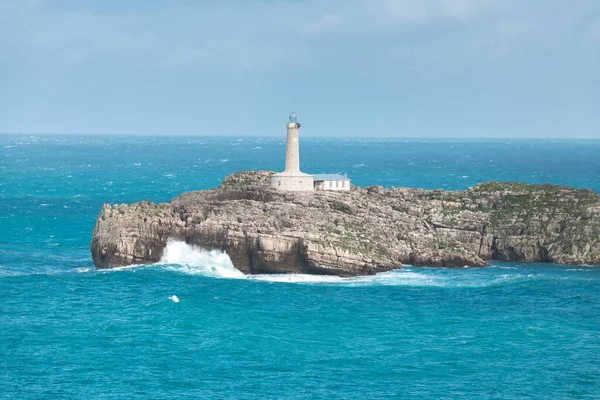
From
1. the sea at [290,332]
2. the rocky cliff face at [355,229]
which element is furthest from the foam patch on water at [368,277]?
the rocky cliff face at [355,229]

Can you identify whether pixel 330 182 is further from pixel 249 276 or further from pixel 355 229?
pixel 249 276

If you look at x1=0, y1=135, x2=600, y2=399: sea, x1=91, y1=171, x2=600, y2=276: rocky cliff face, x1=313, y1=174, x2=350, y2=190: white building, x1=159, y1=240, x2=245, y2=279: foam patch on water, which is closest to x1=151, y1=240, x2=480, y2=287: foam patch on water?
→ x1=159, y1=240, x2=245, y2=279: foam patch on water

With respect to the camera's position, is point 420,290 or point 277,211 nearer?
point 420,290

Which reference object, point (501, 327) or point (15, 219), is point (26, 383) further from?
point (15, 219)

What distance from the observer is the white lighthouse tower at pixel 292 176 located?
8944 centimetres

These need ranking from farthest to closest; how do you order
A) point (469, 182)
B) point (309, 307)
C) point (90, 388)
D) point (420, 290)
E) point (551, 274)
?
point (469, 182) < point (551, 274) < point (420, 290) < point (309, 307) < point (90, 388)

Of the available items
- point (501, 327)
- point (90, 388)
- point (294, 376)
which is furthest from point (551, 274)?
point (90, 388)

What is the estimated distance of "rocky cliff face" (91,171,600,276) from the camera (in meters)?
78.8

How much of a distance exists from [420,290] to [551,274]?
11.4m

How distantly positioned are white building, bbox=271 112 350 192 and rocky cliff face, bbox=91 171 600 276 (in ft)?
5.49

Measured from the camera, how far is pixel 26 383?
54031 millimetres

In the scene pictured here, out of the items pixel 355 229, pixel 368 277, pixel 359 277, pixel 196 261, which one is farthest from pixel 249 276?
pixel 355 229

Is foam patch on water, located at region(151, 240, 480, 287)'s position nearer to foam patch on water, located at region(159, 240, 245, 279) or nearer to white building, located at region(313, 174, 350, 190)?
foam patch on water, located at region(159, 240, 245, 279)

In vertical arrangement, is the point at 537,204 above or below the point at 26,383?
above
